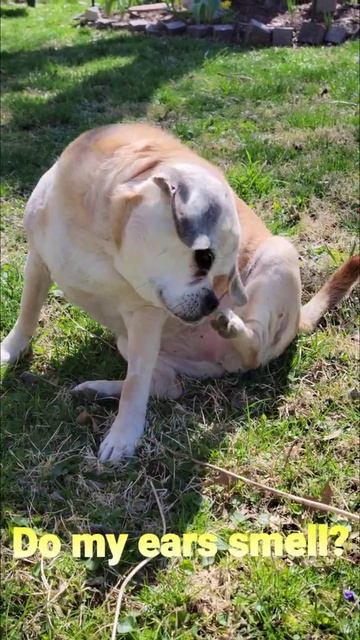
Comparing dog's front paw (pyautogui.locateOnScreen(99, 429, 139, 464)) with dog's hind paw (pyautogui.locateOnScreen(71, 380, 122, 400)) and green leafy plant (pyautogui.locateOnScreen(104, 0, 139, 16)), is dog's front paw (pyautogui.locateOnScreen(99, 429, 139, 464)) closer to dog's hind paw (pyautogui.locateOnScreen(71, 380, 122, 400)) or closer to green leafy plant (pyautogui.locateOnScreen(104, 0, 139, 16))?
dog's hind paw (pyautogui.locateOnScreen(71, 380, 122, 400))

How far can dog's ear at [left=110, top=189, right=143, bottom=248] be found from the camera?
2.14 metres

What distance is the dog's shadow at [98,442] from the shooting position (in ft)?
7.35

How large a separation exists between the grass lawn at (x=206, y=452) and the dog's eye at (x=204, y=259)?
0.72 meters


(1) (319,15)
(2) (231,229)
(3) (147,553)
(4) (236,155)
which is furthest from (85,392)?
(1) (319,15)

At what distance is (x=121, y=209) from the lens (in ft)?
7.13

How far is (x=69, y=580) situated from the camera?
2021mm

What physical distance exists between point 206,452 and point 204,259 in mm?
749

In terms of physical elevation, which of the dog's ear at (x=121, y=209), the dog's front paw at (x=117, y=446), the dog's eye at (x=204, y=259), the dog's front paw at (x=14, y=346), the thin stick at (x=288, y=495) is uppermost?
the dog's ear at (x=121, y=209)

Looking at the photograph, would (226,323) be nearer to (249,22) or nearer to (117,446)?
(117,446)

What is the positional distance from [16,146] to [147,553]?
336 cm

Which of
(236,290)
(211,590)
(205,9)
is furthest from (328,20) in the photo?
(211,590)
